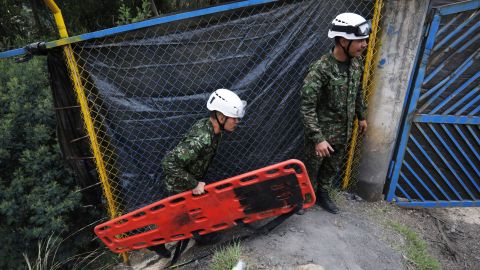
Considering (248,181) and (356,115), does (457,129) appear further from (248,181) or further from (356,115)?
(248,181)

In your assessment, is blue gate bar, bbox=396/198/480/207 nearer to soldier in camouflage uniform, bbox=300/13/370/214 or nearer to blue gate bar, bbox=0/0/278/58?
soldier in camouflage uniform, bbox=300/13/370/214

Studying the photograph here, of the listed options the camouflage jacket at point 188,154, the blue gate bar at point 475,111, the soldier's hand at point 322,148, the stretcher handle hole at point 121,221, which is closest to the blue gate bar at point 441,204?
the blue gate bar at point 475,111

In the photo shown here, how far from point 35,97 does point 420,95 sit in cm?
449

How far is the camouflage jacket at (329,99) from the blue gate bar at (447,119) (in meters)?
1.09

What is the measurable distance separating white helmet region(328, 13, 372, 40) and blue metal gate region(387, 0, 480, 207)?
42.3 inches

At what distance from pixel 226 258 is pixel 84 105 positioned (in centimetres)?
189

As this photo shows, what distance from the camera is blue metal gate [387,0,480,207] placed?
353cm

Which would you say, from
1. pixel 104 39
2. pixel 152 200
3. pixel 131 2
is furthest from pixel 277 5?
pixel 131 2

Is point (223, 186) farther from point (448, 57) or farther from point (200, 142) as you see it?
point (448, 57)

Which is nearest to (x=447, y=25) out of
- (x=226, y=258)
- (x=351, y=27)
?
(x=351, y=27)

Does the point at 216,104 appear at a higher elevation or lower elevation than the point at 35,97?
lower

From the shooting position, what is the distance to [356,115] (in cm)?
353

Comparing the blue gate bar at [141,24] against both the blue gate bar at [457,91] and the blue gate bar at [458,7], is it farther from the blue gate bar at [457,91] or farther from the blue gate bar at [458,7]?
the blue gate bar at [457,91]

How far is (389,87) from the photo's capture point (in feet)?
11.5
